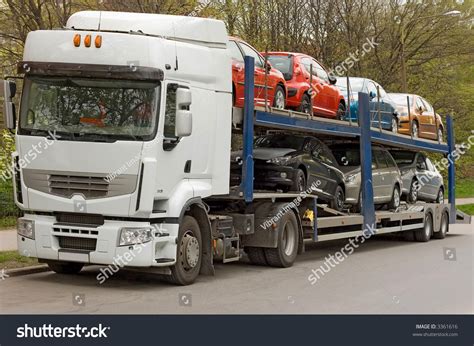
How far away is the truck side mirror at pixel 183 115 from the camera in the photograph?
1053 centimetres

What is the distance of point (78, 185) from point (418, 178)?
41.7 ft

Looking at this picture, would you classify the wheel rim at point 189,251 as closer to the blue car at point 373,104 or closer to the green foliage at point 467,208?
the blue car at point 373,104

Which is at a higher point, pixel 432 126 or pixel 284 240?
pixel 432 126

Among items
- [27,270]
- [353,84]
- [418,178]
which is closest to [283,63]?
[353,84]

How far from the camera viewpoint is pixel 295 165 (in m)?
14.4

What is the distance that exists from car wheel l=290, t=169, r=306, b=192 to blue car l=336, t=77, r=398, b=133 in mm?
2930

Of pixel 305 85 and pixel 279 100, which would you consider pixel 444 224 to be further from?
pixel 279 100

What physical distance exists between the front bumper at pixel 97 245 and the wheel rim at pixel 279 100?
13.7 ft
